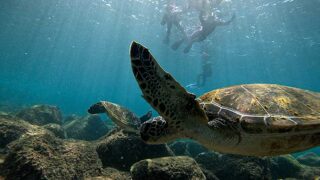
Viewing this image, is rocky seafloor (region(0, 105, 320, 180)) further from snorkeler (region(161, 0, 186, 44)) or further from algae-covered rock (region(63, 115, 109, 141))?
snorkeler (region(161, 0, 186, 44))

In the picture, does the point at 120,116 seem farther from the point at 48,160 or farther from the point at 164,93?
the point at 164,93

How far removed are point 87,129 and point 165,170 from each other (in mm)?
9974

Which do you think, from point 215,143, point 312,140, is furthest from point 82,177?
point 312,140

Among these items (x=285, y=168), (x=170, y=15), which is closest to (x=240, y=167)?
(x=285, y=168)

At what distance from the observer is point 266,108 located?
3.58 meters

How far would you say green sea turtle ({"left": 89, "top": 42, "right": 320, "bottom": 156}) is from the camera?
296cm

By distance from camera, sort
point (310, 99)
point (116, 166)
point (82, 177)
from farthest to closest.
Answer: point (116, 166) < point (82, 177) < point (310, 99)

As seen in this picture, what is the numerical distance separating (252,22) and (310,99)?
76.3ft

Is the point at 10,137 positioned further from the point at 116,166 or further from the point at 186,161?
the point at 186,161

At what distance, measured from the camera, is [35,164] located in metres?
4.12

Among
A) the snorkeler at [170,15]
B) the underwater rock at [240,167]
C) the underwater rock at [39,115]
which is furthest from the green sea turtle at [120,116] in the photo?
the snorkeler at [170,15]

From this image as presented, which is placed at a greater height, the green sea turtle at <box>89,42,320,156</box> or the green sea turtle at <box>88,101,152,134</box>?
the green sea turtle at <box>89,42,320,156</box>

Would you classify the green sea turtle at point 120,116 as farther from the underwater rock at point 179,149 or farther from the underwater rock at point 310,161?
the underwater rock at point 310,161

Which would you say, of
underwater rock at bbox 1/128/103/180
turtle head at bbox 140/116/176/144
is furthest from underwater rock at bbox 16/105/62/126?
turtle head at bbox 140/116/176/144
